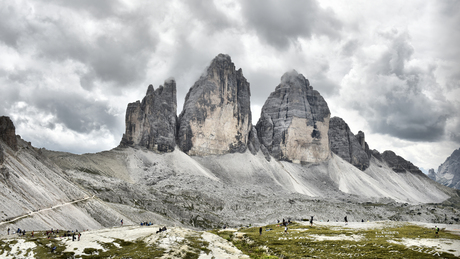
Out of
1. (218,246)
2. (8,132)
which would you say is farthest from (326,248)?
(8,132)

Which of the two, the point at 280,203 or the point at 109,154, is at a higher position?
the point at 109,154

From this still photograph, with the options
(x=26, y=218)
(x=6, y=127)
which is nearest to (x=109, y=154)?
(x=6, y=127)

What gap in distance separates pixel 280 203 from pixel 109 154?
10763cm

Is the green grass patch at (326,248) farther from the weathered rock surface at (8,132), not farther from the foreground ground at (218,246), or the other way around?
the weathered rock surface at (8,132)

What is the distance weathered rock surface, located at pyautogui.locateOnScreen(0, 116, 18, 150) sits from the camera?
275 ft

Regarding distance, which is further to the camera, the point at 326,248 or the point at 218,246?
the point at 218,246

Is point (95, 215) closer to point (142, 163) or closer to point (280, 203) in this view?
point (280, 203)

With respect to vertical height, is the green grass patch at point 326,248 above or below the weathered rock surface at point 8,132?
below

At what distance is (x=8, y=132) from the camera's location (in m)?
85.4

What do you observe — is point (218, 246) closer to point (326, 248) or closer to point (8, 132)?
point (326, 248)

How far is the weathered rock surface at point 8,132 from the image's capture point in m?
83.7

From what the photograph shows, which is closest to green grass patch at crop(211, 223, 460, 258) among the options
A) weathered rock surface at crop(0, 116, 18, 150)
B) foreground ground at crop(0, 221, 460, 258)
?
foreground ground at crop(0, 221, 460, 258)

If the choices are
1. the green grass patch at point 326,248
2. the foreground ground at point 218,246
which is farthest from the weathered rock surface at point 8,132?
the green grass patch at point 326,248

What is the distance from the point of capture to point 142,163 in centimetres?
18888
